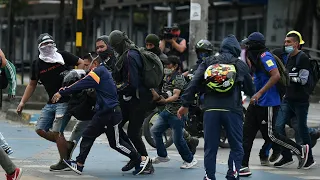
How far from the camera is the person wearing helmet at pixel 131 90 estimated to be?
11117mm

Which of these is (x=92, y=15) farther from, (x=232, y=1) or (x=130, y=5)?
(x=130, y=5)

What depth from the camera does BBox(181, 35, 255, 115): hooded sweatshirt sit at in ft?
32.1

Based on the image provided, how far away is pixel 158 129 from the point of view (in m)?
12.4

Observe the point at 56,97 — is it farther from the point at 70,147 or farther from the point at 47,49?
the point at 70,147

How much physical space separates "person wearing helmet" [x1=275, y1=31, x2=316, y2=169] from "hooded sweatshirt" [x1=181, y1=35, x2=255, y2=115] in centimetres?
243

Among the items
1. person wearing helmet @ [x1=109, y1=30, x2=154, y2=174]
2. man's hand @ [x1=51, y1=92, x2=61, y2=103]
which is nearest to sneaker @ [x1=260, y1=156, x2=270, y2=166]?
person wearing helmet @ [x1=109, y1=30, x2=154, y2=174]

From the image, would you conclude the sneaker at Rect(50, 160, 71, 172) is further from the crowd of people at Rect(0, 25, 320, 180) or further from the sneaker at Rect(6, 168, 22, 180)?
the sneaker at Rect(6, 168, 22, 180)

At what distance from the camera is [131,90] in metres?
11.2

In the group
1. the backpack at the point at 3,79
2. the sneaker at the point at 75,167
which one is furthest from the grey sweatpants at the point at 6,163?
the backpack at the point at 3,79

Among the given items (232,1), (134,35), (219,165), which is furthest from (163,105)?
(232,1)

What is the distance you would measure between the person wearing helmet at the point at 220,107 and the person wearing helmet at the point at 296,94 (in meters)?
2.50

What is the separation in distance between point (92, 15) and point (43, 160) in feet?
49.8

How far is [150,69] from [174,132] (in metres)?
1.33

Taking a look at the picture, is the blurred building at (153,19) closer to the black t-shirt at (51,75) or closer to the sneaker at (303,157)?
the black t-shirt at (51,75)
